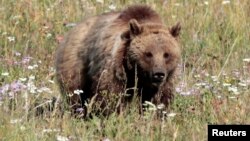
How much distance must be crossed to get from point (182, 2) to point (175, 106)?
12.3ft

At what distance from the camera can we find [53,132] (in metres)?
6.22

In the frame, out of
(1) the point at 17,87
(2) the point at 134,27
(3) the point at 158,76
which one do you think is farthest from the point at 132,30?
(1) the point at 17,87

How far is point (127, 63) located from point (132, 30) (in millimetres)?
310

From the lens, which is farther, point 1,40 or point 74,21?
point 74,21

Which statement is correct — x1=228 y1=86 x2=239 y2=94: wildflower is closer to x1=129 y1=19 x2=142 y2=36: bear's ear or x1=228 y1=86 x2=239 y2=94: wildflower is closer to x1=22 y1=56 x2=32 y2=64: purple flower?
x1=129 y1=19 x2=142 y2=36: bear's ear

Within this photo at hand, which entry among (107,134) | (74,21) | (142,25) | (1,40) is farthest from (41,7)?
(107,134)

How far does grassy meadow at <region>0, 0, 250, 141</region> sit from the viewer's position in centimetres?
641

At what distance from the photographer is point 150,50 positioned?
7.59 meters

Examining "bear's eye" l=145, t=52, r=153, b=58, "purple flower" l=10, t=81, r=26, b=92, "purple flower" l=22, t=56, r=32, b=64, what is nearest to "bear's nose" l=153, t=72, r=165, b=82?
"bear's eye" l=145, t=52, r=153, b=58

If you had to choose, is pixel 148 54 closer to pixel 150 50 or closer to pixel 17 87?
pixel 150 50

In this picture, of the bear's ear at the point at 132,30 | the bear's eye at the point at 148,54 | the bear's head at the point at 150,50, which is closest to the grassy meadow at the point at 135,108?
the bear's head at the point at 150,50

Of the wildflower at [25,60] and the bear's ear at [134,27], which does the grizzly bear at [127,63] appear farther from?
the wildflower at [25,60]

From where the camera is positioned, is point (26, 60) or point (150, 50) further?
point (26, 60)

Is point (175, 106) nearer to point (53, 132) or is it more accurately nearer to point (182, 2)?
point (53, 132)
